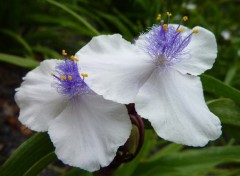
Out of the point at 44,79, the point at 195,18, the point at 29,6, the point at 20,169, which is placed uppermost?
the point at 44,79

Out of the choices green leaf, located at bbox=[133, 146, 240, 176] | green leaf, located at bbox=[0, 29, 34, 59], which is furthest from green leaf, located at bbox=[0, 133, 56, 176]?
green leaf, located at bbox=[0, 29, 34, 59]

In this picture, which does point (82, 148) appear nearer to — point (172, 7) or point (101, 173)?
point (101, 173)

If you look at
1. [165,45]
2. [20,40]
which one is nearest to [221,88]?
[165,45]

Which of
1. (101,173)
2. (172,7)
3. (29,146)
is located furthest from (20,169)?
(172,7)

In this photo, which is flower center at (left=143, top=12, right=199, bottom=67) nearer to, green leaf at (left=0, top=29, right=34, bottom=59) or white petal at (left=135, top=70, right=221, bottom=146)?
white petal at (left=135, top=70, right=221, bottom=146)

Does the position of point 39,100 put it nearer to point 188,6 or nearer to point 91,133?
point 91,133

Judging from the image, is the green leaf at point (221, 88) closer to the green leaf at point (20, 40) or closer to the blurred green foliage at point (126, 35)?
the blurred green foliage at point (126, 35)

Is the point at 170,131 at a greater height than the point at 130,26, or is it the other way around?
the point at 170,131
